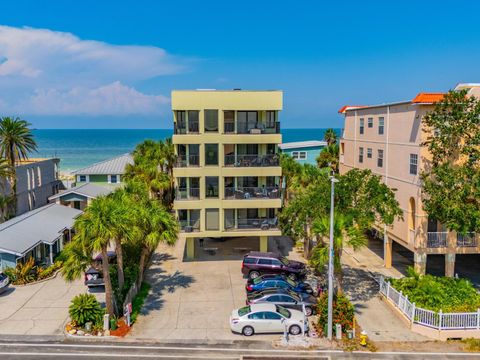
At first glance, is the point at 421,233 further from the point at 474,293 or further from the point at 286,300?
the point at 286,300

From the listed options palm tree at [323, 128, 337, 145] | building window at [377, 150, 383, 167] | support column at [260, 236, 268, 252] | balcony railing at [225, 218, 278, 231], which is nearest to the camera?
balcony railing at [225, 218, 278, 231]

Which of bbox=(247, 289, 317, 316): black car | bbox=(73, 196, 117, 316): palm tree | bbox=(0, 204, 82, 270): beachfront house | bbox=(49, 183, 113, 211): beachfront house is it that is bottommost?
bbox=(247, 289, 317, 316): black car

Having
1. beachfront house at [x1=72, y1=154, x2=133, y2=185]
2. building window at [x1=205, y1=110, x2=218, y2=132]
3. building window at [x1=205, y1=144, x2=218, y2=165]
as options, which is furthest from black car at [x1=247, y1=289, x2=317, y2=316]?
beachfront house at [x1=72, y1=154, x2=133, y2=185]

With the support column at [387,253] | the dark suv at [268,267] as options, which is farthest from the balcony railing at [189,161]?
the support column at [387,253]

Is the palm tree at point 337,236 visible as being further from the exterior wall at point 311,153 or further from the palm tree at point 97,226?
the exterior wall at point 311,153

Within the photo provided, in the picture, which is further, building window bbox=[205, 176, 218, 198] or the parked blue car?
building window bbox=[205, 176, 218, 198]

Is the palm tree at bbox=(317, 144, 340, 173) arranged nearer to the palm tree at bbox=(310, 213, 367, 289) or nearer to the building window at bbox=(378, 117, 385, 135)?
the building window at bbox=(378, 117, 385, 135)
